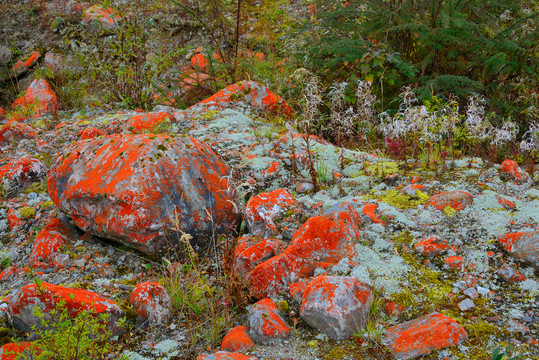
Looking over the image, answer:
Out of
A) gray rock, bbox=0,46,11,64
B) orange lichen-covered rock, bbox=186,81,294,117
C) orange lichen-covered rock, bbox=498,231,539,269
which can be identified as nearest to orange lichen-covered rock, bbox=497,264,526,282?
orange lichen-covered rock, bbox=498,231,539,269

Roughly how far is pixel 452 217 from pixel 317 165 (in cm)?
147

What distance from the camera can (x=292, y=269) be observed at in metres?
2.94

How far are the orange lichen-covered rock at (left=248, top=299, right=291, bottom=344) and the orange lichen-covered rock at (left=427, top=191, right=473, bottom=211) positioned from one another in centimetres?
193

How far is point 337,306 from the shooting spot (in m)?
2.42

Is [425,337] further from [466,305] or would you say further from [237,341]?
[237,341]

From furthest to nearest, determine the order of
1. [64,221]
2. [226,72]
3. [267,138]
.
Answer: [226,72]
[267,138]
[64,221]

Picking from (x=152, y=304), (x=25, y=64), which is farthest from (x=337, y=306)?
(x=25, y=64)

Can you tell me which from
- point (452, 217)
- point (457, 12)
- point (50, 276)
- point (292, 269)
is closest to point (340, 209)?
point (292, 269)

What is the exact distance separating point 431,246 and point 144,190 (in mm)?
2503

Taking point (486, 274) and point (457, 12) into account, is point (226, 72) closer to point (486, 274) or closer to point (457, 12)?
point (457, 12)

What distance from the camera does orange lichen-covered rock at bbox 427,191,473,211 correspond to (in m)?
3.50

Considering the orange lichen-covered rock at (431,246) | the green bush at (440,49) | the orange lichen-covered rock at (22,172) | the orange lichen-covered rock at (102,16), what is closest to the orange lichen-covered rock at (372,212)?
the orange lichen-covered rock at (431,246)

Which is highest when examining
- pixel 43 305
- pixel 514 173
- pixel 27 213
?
pixel 514 173

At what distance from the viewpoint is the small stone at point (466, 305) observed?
254 cm
